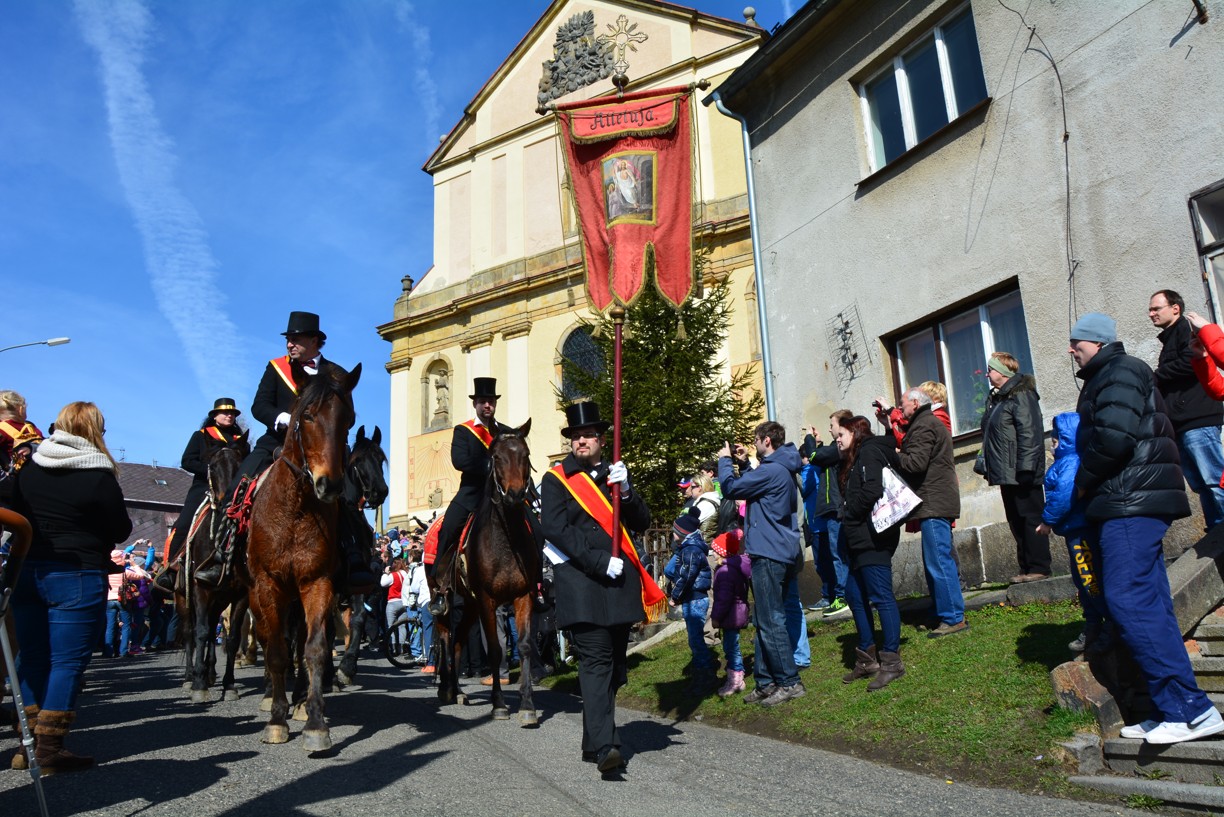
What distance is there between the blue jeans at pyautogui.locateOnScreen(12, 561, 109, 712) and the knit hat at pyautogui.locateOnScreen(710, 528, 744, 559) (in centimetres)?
545

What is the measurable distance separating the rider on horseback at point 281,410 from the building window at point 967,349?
7.82 metres

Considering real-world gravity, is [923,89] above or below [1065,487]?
above

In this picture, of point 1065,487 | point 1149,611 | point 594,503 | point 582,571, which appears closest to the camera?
point 1149,611

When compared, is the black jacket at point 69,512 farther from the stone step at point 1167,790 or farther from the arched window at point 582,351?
the arched window at point 582,351

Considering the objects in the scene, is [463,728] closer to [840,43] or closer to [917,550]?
[917,550]

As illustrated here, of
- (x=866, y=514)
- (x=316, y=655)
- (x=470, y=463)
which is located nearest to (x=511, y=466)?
(x=470, y=463)

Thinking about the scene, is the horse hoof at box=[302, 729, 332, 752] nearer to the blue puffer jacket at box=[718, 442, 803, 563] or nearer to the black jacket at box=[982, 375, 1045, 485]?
the blue puffer jacket at box=[718, 442, 803, 563]

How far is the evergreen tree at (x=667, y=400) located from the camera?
1044 inches

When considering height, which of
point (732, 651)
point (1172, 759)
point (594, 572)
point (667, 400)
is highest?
point (667, 400)

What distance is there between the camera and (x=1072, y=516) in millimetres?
6414

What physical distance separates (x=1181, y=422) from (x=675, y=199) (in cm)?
516

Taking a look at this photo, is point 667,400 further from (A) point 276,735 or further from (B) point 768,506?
(A) point 276,735

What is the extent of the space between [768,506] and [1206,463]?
3.36 meters

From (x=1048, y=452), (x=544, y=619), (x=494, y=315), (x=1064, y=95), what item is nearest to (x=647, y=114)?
(x=1064, y=95)
